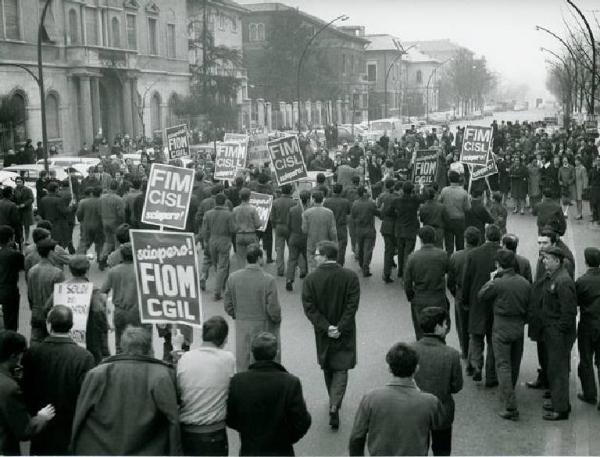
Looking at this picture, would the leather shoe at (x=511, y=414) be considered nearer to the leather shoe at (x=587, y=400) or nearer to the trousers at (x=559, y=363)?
the trousers at (x=559, y=363)

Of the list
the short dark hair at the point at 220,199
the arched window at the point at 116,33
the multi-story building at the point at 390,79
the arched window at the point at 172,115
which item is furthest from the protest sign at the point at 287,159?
the multi-story building at the point at 390,79

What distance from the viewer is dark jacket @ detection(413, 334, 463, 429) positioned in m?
6.33

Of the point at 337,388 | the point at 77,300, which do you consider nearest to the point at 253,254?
the point at 337,388

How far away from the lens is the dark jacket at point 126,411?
554 centimetres

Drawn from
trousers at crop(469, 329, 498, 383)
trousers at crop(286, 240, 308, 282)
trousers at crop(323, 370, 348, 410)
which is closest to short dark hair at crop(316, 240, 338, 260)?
trousers at crop(323, 370, 348, 410)

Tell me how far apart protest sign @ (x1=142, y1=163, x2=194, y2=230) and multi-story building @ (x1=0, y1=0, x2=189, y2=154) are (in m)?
30.0

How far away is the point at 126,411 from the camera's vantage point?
5535mm

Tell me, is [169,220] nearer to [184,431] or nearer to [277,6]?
[184,431]

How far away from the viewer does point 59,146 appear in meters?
43.9

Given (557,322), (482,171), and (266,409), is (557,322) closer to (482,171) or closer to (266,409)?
(266,409)

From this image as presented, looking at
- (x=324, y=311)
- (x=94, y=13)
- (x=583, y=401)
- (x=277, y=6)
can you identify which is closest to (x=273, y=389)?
(x=324, y=311)

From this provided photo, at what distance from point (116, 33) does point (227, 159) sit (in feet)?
111

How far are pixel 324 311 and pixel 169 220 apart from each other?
108 inches

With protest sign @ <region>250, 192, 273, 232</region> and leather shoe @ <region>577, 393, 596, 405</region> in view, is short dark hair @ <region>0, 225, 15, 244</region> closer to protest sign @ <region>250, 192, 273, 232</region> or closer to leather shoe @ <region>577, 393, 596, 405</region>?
protest sign @ <region>250, 192, 273, 232</region>
